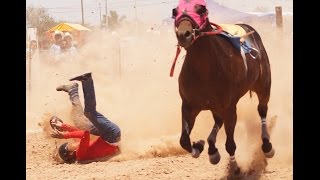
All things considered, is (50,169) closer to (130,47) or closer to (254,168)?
(254,168)

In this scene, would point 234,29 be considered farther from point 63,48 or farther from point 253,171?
point 63,48

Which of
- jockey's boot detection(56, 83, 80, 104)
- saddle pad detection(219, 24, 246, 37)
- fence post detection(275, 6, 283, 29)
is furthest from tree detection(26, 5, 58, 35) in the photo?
saddle pad detection(219, 24, 246, 37)

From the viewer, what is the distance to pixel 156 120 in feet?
26.5

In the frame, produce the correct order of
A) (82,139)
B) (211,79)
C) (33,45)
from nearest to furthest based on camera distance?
(211,79)
(82,139)
(33,45)

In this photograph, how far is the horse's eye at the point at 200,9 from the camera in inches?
187

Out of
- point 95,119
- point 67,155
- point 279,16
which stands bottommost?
point 67,155

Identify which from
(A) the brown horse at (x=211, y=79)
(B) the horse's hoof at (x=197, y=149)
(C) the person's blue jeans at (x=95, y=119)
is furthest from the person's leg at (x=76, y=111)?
(A) the brown horse at (x=211, y=79)

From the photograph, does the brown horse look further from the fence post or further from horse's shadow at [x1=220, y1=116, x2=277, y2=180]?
the fence post

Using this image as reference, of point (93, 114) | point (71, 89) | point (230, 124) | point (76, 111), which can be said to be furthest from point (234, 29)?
point (76, 111)

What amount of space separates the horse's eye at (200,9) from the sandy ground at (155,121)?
6.55 feet

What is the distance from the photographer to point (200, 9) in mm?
4793

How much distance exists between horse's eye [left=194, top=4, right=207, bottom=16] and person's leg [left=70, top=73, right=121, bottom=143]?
8.57 feet

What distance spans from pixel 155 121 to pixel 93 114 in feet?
4.28
